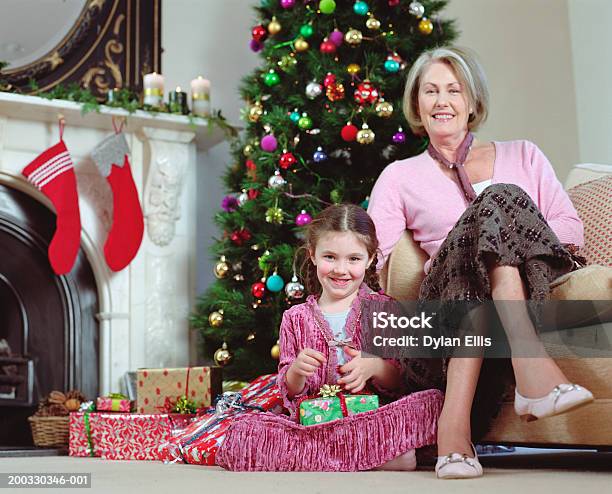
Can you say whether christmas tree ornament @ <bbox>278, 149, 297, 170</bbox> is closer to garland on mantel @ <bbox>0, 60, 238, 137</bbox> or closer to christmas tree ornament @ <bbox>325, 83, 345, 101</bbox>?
christmas tree ornament @ <bbox>325, 83, 345, 101</bbox>

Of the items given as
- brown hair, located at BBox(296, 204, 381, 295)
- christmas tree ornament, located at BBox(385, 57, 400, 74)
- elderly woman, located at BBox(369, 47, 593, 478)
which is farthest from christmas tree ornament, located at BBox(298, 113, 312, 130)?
brown hair, located at BBox(296, 204, 381, 295)

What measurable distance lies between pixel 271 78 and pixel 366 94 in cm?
40

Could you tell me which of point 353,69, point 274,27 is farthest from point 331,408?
point 274,27

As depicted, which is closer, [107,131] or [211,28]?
[107,131]

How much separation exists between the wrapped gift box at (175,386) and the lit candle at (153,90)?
1.30m

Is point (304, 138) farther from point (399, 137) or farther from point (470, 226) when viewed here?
point (470, 226)

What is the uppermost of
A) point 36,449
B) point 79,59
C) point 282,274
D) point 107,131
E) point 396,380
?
point 79,59

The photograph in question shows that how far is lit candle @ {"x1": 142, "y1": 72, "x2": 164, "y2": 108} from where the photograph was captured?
3.38m

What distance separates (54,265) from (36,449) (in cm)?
69

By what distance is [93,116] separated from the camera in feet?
10.8

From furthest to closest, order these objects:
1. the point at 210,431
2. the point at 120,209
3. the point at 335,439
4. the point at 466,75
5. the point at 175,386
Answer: the point at 120,209
the point at 175,386
the point at 466,75
the point at 210,431
the point at 335,439

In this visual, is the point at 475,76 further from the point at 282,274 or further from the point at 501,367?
the point at 282,274

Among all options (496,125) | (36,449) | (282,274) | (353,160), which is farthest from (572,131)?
(36,449)

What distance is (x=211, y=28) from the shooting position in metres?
3.80
